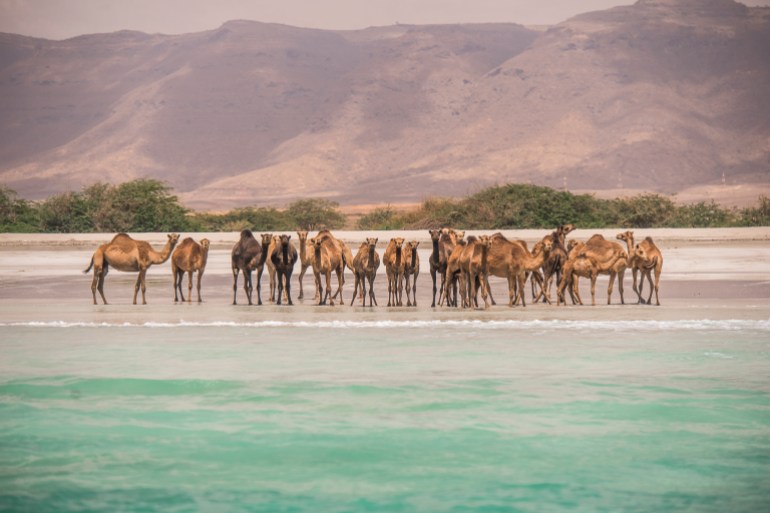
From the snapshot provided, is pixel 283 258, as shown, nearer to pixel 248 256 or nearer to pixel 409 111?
pixel 248 256

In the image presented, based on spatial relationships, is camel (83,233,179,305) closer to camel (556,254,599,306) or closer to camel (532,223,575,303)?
camel (532,223,575,303)

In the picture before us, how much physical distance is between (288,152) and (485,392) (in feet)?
Answer: 423

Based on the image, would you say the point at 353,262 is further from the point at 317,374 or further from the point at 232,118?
the point at 232,118

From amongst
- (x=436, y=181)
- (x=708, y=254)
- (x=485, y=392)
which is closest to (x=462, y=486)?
(x=485, y=392)

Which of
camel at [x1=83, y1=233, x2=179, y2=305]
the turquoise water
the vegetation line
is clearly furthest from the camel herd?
the vegetation line

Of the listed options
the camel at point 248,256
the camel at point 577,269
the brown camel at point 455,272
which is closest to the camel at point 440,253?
the brown camel at point 455,272

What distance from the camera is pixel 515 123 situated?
130 m

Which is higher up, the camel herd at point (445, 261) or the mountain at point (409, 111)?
the mountain at point (409, 111)

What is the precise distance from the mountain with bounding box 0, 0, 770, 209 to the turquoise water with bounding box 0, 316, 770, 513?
97096 millimetres

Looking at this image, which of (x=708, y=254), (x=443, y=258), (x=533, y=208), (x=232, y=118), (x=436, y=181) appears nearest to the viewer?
(x=443, y=258)

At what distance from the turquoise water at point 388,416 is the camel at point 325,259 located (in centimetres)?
229

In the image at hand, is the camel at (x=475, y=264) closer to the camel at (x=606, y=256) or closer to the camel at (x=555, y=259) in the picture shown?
the camel at (x=555, y=259)

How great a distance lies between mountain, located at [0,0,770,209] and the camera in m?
119

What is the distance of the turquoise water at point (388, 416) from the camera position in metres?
8.83
